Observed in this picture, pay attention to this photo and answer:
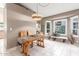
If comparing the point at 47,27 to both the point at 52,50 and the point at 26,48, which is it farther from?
the point at 26,48

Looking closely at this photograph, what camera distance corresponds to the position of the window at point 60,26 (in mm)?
1723

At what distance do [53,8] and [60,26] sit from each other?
0.39 m

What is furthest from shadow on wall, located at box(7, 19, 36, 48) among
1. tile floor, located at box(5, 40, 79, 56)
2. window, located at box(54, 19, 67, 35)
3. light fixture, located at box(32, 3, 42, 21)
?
window, located at box(54, 19, 67, 35)

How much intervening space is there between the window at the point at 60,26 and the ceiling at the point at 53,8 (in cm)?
19

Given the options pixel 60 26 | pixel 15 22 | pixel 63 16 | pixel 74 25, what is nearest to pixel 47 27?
pixel 60 26

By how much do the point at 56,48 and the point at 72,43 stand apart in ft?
1.04

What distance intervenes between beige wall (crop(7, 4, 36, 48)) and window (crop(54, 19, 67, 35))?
0.45 m

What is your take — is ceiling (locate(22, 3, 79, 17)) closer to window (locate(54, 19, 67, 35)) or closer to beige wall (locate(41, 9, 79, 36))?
beige wall (locate(41, 9, 79, 36))

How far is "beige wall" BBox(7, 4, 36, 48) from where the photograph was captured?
156 cm

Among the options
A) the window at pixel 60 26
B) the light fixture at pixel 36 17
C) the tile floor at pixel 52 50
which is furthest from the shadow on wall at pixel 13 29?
the window at pixel 60 26

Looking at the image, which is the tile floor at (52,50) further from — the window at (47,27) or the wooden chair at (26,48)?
the window at (47,27)

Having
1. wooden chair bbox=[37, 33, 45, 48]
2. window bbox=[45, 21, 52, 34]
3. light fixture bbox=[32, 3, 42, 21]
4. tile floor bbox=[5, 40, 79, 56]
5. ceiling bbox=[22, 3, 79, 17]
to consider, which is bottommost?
tile floor bbox=[5, 40, 79, 56]

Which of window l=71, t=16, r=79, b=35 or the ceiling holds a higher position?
the ceiling

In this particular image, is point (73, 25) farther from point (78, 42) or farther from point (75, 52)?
point (75, 52)
